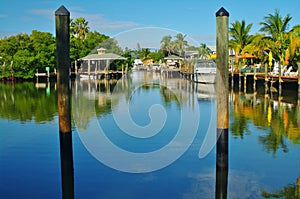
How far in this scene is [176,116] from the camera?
56.4 ft

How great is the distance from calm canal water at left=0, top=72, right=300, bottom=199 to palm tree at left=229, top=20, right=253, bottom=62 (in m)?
28.9

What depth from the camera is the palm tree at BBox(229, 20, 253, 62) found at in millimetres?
46250

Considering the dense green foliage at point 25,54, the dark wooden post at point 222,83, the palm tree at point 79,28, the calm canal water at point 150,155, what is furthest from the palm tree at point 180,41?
the palm tree at point 79,28

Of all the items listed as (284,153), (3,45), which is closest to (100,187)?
(284,153)

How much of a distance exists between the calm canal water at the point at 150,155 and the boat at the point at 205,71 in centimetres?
1869

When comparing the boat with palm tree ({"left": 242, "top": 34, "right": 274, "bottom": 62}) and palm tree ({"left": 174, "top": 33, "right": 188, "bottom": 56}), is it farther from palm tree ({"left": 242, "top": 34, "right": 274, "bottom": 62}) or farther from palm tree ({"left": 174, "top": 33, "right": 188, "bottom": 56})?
palm tree ({"left": 174, "top": 33, "right": 188, "bottom": 56})

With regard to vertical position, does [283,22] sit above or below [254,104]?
above

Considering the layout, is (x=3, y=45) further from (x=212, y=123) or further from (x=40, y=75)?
(x=212, y=123)

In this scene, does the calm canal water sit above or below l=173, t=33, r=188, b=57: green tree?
below

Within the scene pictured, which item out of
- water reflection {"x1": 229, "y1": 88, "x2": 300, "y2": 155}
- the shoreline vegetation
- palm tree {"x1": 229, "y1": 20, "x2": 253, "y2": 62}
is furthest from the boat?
water reflection {"x1": 229, "y1": 88, "x2": 300, "y2": 155}

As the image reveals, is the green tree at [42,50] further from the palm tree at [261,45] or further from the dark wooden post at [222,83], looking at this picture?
the dark wooden post at [222,83]

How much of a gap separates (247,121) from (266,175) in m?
7.20

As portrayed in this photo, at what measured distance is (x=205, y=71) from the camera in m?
38.4

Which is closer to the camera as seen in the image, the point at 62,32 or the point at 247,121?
the point at 62,32
